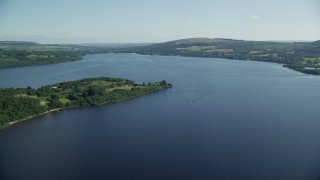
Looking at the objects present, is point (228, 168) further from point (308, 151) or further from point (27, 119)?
point (27, 119)

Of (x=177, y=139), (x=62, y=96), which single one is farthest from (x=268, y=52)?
(x=177, y=139)

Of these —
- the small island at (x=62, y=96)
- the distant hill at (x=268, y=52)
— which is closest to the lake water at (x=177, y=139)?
the small island at (x=62, y=96)

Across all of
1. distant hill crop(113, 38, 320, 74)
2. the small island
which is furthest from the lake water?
distant hill crop(113, 38, 320, 74)

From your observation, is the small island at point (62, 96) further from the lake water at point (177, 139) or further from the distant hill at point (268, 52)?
the distant hill at point (268, 52)

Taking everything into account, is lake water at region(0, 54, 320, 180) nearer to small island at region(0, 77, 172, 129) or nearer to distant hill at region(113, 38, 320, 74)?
small island at region(0, 77, 172, 129)

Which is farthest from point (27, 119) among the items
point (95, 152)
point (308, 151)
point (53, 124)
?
point (308, 151)

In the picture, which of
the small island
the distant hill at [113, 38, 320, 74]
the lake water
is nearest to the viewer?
the lake water
